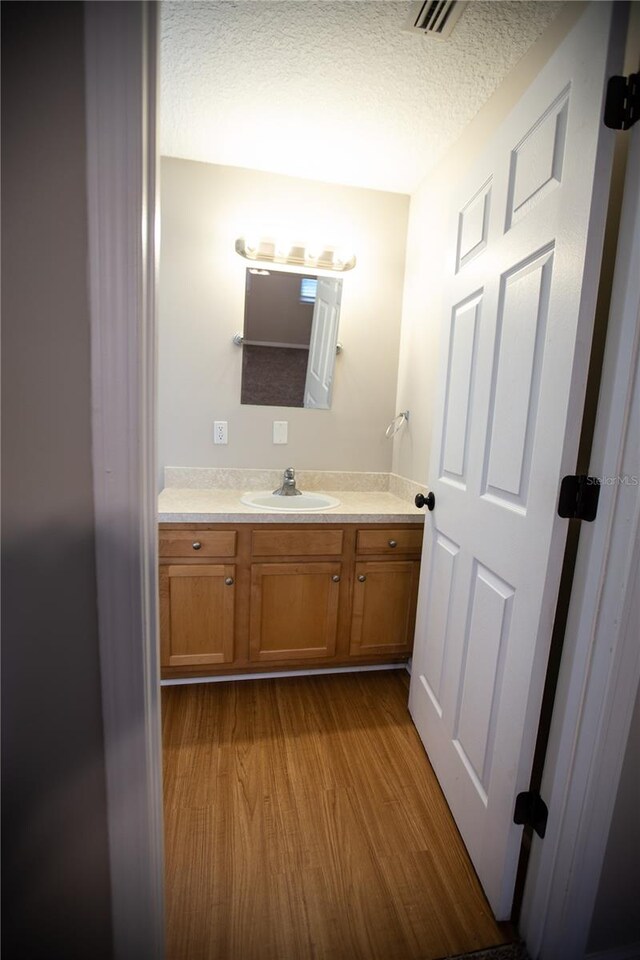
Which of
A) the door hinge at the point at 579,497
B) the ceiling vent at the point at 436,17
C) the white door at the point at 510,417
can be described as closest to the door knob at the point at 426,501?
the white door at the point at 510,417

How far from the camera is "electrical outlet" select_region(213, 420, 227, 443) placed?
80.2 inches

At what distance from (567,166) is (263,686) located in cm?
202

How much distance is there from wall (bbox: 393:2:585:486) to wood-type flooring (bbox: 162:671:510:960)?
1.17 metres

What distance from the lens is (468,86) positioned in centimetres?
139

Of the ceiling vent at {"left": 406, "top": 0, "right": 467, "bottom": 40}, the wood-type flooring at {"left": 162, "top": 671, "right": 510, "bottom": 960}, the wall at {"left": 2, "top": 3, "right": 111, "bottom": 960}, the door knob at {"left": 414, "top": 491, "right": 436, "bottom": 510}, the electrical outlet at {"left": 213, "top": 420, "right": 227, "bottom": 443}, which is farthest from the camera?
the electrical outlet at {"left": 213, "top": 420, "right": 227, "bottom": 443}

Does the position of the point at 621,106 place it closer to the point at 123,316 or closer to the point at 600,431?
the point at 600,431

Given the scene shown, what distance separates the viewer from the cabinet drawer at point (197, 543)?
1598 millimetres

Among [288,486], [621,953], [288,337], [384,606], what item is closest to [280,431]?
[288,486]

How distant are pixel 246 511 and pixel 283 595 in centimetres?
41

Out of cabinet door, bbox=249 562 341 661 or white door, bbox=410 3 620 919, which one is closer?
white door, bbox=410 3 620 919

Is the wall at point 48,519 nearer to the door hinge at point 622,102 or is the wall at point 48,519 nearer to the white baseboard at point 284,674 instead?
the door hinge at point 622,102

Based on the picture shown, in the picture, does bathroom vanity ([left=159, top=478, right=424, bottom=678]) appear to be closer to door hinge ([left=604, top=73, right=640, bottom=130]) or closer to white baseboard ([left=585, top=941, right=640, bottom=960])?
white baseboard ([left=585, top=941, right=640, bottom=960])

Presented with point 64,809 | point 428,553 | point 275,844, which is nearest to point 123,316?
point 64,809

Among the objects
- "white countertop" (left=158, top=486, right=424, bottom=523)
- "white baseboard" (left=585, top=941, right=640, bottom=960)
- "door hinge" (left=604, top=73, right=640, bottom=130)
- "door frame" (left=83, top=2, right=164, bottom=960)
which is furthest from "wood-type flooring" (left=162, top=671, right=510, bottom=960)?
"door hinge" (left=604, top=73, right=640, bottom=130)
